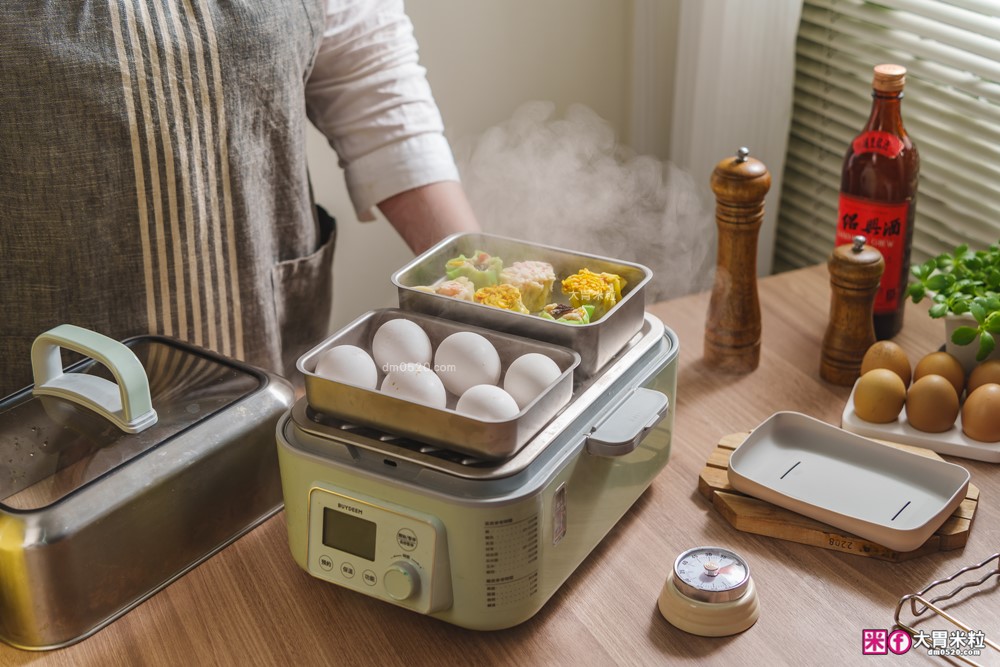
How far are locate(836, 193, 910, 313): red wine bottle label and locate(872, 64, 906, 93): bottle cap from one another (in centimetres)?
17

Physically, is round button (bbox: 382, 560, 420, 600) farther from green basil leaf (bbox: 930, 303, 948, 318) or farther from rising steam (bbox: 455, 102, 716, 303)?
green basil leaf (bbox: 930, 303, 948, 318)

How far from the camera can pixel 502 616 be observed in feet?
3.26

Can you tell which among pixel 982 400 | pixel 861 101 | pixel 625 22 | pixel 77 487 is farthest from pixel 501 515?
pixel 625 22

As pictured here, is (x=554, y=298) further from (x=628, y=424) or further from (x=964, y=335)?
(x=964, y=335)

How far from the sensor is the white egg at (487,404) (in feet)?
3.14

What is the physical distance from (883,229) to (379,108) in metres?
0.81

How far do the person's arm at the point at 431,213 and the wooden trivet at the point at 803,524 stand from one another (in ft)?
1.99

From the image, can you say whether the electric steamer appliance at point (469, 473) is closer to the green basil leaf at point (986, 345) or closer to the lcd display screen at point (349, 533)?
the lcd display screen at point (349, 533)

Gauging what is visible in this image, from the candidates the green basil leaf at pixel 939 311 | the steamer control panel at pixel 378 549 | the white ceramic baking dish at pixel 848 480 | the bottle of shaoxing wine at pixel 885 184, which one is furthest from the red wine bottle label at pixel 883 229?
the steamer control panel at pixel 378 549

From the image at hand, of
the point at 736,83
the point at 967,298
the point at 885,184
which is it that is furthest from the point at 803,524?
the point at 736,83

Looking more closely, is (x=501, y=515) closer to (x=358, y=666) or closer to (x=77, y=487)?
(x=358, y=666)

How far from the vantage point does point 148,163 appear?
4.33ft

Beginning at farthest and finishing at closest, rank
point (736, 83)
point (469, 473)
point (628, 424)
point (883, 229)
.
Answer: point (736, 83) < point (883, 229) < point (628, 424) < point (469, 473)

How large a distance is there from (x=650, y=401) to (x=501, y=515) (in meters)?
0.25
